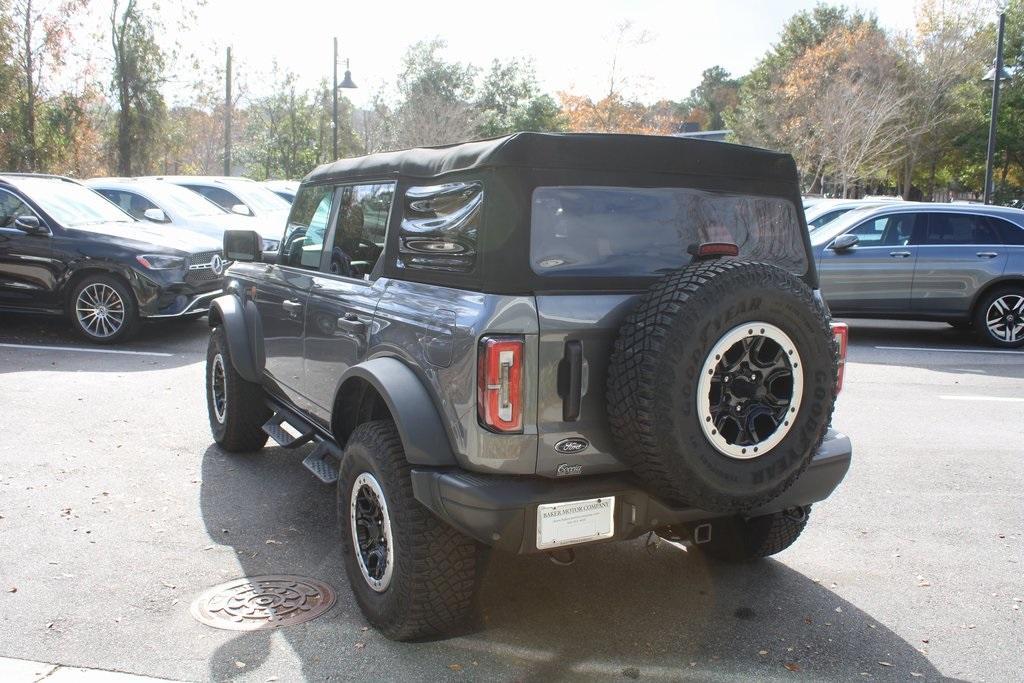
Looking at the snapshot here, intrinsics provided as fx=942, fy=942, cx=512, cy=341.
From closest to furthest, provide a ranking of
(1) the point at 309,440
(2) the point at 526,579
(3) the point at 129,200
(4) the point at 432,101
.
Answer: (2) the point at 526,579, (1) the point at 309,440, (3) the point at 129,200, (4) the point at 432,101

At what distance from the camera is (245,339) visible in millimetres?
5477

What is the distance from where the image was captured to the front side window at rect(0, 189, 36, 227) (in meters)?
10.1

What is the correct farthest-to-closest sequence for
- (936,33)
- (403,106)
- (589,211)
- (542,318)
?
(403,106) → (936,33) → (589,211) → (542,318)

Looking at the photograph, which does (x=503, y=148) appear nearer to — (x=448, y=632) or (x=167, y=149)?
(x=448, y=632)

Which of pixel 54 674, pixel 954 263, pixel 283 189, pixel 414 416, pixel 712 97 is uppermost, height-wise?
pixel 712 97

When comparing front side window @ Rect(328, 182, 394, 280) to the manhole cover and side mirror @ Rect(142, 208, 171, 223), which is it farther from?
side mirror @ Rect(142, 208, 171, 223)

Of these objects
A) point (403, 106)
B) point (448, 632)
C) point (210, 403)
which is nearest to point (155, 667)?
point (448, 632)

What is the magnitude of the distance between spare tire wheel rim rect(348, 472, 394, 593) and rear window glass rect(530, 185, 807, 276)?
111 centimetres

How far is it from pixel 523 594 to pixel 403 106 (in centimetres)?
4738

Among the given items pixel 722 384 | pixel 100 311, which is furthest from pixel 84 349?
pixel 722 384

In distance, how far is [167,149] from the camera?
3069cm

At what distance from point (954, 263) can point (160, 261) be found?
9.09 meters

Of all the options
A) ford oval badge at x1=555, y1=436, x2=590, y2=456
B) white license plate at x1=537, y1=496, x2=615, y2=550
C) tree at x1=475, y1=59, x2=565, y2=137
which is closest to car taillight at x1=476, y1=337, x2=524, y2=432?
ford oval badge at x1=555, y1=436, x2=590, y2=456

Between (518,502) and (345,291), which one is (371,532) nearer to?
(518,502)
